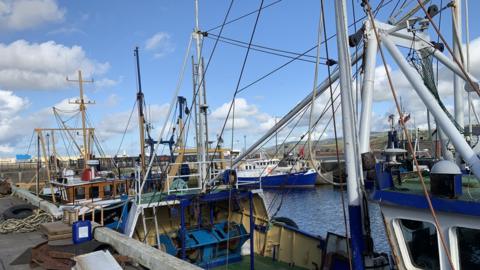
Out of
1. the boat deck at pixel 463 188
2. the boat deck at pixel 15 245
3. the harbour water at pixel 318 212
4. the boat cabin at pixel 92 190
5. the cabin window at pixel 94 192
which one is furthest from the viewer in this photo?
the cabin window at pixel 94 192

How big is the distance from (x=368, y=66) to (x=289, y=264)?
306 inches

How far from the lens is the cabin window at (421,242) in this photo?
6082 millimetres

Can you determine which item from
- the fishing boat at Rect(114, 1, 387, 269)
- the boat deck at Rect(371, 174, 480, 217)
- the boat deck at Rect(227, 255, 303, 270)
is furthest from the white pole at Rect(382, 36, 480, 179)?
the boat deck at Rect(227, 255, 303, 270)

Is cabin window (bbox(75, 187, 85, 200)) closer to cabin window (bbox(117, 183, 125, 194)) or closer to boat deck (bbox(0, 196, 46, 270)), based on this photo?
cabin window (bbox(117, 183, 125, 194))

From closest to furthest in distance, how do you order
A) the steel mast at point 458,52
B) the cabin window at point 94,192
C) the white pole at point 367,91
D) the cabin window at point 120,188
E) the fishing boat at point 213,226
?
the white pole at point 367,91, the steel mast at point 458,52, the fishing boat at point 213,226, the cabin window at point 94,192, the cabin window at point 120,188

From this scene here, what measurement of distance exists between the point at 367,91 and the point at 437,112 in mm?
1277

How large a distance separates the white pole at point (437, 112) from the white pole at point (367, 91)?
34 cm

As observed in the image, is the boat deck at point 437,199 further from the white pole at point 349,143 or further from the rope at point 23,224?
the rope at point 23,224

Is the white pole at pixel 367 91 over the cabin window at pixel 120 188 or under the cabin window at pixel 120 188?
over

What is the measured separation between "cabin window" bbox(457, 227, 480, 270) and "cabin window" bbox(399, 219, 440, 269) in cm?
34

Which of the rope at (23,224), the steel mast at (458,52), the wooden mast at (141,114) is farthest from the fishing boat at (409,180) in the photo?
the wooden mast at (141,114)

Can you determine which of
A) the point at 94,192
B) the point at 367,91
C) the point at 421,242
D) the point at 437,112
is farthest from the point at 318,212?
the point at 437,112

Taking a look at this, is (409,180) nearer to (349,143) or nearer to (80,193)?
(349,143)

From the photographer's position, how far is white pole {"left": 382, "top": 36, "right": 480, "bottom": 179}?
234 inches
